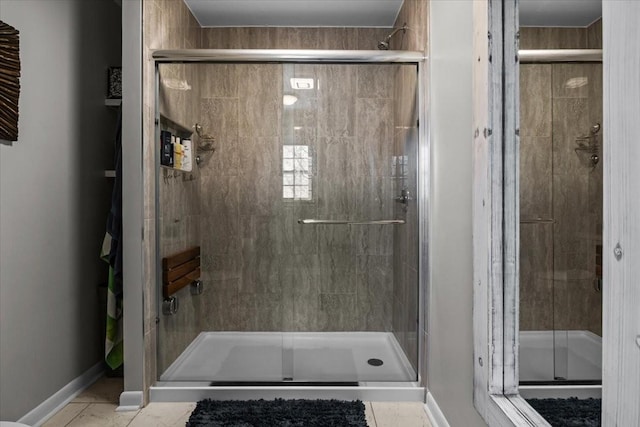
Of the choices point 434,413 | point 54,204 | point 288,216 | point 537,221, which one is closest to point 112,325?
point 54,204

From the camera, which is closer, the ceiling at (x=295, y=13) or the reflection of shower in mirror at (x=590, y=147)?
the reflection of shower in mirror at (x=590, y=147)

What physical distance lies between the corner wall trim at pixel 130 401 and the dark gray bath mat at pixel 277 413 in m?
0.31

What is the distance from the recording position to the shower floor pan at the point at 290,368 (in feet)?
8.09

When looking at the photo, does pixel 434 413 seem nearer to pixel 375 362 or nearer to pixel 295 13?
pixel 375 362

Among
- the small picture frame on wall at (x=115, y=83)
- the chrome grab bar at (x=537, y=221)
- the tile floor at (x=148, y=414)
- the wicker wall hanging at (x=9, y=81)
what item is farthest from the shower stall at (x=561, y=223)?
the small picture frame on wall at (x=115, y=83)

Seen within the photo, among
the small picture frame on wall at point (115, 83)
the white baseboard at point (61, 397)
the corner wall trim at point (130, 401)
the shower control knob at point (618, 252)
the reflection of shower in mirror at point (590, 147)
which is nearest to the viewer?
the shower control knob at point (618, 252)

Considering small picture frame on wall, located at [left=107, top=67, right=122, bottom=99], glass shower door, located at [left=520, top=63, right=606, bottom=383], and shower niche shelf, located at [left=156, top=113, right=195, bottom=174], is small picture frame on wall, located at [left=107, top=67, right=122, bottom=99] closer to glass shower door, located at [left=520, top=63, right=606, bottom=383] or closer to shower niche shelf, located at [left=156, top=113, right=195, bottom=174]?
shower niche shelf, located at [left=156, top=113, right=195, bottom=174]

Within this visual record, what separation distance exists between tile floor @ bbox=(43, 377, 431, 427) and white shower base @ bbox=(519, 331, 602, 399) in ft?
3.56

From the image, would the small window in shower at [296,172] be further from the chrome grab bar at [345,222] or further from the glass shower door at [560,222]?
the glass shower door at [560,222]

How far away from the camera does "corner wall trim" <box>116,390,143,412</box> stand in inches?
92.0


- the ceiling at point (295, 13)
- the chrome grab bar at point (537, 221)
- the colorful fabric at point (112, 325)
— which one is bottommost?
the colorful fabric at point (112, 325)

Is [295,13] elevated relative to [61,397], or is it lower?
elevated

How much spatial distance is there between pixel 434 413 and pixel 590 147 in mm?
1673

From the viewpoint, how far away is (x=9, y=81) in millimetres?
1943
